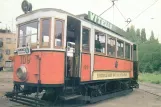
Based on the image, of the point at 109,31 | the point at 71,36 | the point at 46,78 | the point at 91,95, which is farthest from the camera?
the point at 109,31

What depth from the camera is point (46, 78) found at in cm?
861

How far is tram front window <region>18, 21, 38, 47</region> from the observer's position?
9.18m

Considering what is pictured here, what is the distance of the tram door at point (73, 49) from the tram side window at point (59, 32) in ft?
1.82

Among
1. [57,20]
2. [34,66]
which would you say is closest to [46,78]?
[34,66]

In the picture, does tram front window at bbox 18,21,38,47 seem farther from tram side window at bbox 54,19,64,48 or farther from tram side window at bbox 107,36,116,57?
tram side window at bbox 107,36,116,57

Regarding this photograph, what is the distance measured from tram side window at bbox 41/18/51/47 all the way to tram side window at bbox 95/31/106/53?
9.25ft

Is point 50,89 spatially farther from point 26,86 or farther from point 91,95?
point 91,95

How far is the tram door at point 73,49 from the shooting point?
384 inches

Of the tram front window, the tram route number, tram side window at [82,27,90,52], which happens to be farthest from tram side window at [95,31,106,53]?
the tram route number

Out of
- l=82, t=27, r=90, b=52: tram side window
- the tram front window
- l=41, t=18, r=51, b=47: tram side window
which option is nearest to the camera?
l=41, t=18, r=51, b=47: tram side window

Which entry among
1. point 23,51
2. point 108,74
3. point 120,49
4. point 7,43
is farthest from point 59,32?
point 7,43

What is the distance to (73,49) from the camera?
10.1 m

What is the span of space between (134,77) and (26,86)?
986 centimetres

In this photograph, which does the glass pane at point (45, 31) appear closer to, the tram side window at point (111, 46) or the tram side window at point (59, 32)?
the tram side window at point (59, 32)
